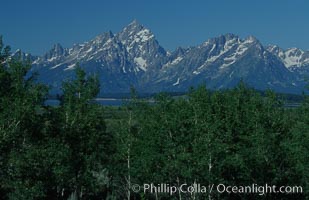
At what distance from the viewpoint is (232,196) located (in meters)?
51.5

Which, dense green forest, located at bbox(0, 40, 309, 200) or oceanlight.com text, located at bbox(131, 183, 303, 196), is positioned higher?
dense green forest, located at bbox(0, 40, 309, 200)

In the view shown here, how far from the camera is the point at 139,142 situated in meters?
47.9

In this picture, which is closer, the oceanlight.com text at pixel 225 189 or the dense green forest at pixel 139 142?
the dense green forest at pixel 139 142

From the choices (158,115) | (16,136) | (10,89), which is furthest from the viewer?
(158,115)

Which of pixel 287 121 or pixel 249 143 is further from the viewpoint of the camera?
pixel 287 121

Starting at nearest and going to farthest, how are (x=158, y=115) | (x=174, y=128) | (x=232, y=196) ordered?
(x=174, y=128) < (x=158, y=115) < (x=232, y=196)

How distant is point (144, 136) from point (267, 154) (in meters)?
12.0

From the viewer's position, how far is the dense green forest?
37844 mm

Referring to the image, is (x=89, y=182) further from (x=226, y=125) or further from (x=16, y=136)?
(x=226, y=125)

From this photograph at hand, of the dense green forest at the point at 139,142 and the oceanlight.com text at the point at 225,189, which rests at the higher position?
the dense green forest at the point at 139,142

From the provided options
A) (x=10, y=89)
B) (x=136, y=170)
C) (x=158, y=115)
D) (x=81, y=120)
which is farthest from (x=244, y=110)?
(x=10, y=89)

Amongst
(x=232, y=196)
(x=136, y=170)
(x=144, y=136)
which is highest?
(x=144, y=136)

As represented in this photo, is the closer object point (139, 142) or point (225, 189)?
point (225, 189)

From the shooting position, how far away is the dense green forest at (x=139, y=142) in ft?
124
